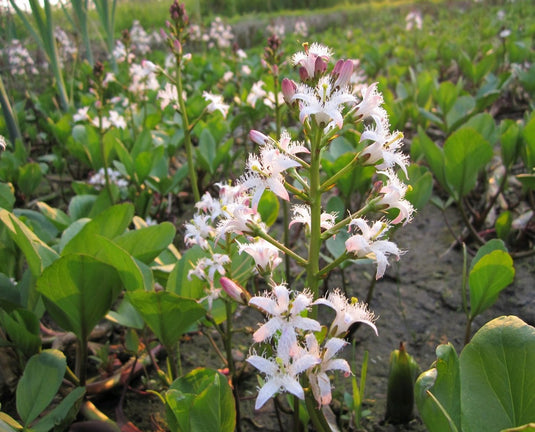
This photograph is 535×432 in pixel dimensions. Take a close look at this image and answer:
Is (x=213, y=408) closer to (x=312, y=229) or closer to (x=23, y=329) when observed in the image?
(x=312, y=229)

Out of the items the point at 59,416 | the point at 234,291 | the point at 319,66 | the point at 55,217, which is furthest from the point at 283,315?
the point at 55,217

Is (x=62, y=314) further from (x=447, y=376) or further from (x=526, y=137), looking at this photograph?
(x=526, y=137)

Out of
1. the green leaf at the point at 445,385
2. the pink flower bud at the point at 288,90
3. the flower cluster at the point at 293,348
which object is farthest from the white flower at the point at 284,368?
the pink flower bud at the point at 288,90

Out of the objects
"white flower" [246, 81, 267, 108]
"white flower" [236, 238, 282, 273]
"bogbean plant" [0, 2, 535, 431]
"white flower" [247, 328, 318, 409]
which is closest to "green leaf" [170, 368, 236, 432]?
"bogbean plant" [0, 2, 535, 431]

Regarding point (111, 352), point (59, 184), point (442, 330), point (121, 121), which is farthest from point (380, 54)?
point (111, 352)

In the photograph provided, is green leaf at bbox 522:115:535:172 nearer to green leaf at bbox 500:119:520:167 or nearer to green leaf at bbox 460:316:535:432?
green leaf at bbox 500:119:520:167

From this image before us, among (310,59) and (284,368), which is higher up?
(310,59)

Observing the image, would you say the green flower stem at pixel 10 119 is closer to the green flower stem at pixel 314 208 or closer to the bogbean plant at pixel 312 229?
the bogbean plant at pixel 312 229
